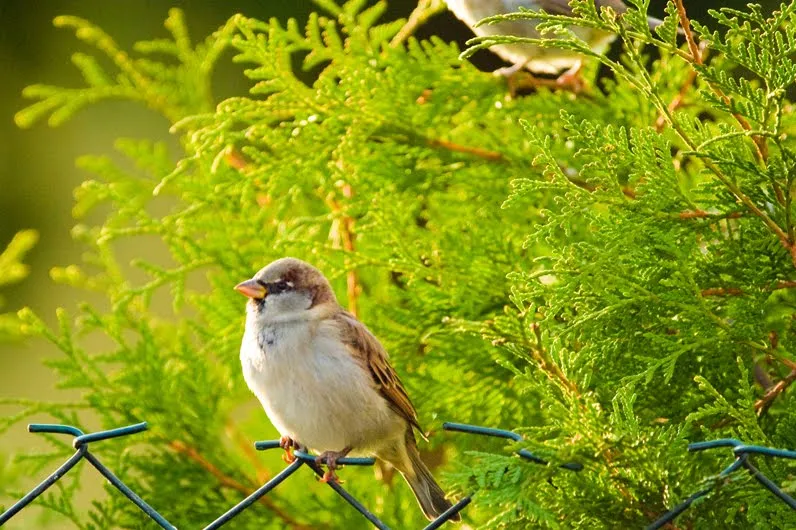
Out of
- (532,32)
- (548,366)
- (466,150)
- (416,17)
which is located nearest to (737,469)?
(548,366)

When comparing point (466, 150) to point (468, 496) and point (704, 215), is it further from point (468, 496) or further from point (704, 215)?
point (468, 496)

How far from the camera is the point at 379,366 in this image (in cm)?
228

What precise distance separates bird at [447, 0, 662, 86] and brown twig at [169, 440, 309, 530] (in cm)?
105

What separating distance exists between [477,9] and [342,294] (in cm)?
100

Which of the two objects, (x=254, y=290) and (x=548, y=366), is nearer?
(x=548, y=366)

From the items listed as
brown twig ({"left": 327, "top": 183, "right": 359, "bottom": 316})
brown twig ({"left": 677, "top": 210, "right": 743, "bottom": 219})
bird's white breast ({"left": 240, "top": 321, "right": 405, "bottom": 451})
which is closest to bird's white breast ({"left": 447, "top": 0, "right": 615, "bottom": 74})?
brown twig ({"left": 327, "top": 183, "right": 359, "bottom": 316})

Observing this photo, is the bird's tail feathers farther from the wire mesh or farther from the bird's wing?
the wire mesh

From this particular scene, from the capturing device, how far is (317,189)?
2695mm

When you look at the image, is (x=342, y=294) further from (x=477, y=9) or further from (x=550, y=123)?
(x=477, y=9)

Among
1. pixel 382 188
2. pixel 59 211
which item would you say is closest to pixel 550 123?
pixel 382 188

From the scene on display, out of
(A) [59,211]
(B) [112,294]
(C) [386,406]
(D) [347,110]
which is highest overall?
(D) [347,110]

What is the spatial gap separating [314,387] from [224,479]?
409mm

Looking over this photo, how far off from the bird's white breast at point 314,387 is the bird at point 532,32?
33.7 inches

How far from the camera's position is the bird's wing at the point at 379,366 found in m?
2.27
